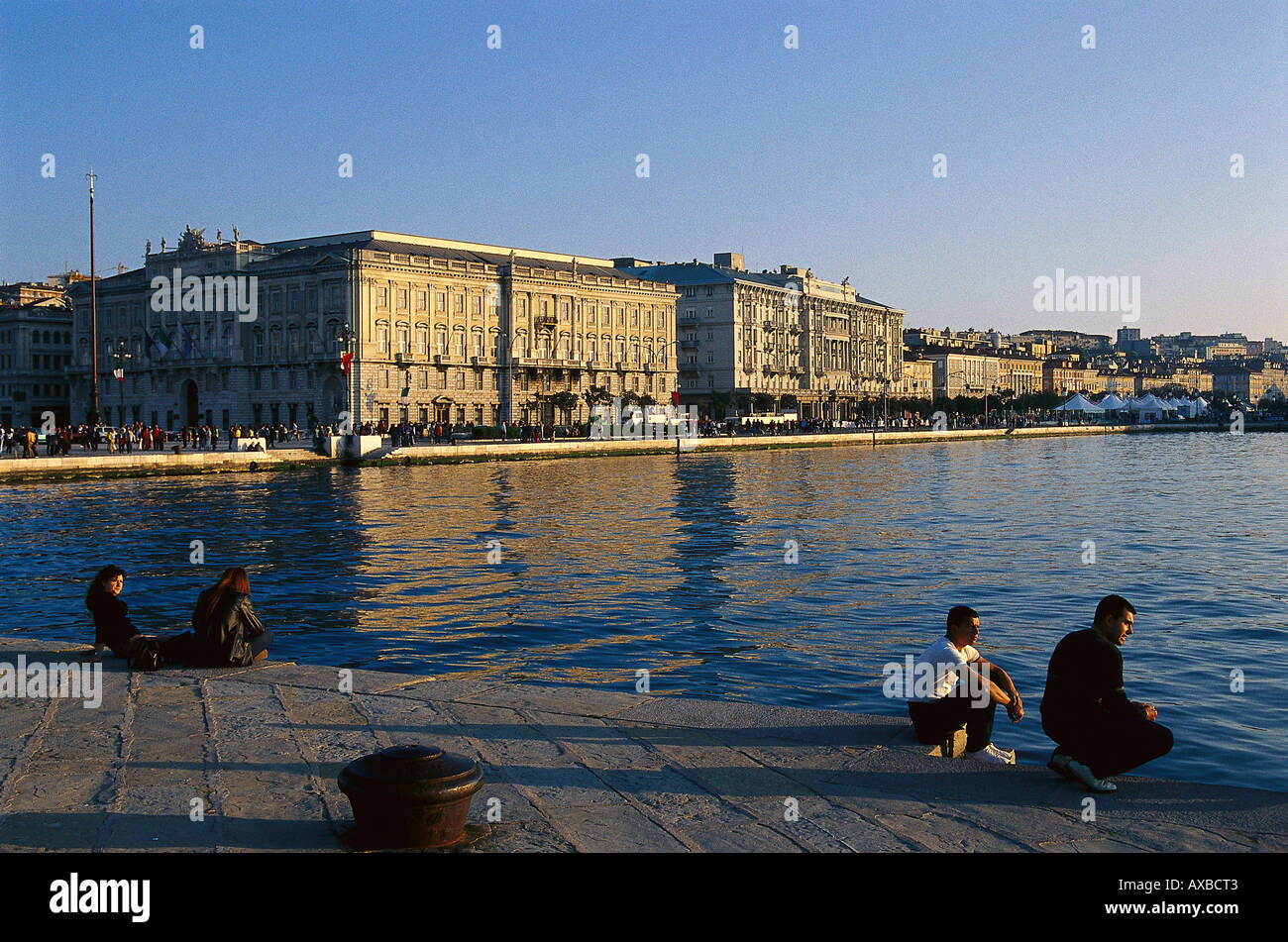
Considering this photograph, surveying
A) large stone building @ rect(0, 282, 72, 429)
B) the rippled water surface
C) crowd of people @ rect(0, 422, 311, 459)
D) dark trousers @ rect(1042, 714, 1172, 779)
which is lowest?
the rippled water surface

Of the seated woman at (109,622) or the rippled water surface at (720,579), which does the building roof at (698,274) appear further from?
the seated woman at (109,622)

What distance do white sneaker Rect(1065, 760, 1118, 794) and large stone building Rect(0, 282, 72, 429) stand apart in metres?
102

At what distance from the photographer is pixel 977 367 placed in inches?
6959

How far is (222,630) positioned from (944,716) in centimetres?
548

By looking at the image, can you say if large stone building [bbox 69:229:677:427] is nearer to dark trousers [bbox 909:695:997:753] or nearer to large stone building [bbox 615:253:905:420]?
large stone building [bbox 615:253:905:420]

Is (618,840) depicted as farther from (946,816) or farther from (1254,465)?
(1254,465)

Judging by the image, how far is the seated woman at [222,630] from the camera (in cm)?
997

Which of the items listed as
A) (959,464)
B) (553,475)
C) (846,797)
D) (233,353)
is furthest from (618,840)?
(233,353)

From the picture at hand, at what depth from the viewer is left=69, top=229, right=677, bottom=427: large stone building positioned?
7950 cm

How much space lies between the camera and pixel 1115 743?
23.2ft

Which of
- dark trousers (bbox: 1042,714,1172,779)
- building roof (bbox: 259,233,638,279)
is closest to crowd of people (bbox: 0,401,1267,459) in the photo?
building roof (bbox: 259,233,638,279)

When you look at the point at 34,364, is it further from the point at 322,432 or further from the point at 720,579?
the point at 720,579

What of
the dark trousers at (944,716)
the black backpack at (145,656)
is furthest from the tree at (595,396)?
the dark trousers at (944,716)

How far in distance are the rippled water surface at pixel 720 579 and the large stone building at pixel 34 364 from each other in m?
64.6
